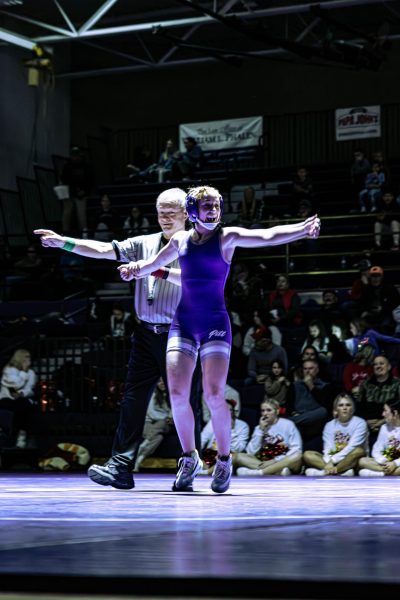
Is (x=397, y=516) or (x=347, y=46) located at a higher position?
(x=347, y=46)

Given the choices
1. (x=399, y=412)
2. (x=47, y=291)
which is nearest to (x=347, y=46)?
(x=47, y=291)

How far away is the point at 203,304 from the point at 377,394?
4.86 metres

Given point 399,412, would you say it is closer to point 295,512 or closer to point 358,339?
point 358,339

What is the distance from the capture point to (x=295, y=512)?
3668 mm

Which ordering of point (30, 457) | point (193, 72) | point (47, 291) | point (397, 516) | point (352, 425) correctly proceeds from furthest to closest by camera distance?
1. point (193, 72)
2. point (47, 291)
3. point (30, 457)
4. point (352, 425)
5. point (397, 516)

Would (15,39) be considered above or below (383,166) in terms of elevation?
above

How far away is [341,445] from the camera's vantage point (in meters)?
9.20

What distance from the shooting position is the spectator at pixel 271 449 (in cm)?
928

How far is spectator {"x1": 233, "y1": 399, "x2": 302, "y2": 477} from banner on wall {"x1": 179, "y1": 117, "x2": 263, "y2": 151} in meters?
9.79

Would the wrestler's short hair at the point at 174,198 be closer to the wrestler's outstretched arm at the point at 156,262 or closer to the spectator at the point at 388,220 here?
the wrestler's outstretched arm at the point at 156,262

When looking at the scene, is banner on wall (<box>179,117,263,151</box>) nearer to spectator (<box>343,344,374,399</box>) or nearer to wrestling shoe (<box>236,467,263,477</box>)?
spectator (<box>343,344,374,399</box>)

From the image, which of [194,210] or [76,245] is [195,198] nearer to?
[194,210]

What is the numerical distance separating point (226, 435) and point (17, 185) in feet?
46.9

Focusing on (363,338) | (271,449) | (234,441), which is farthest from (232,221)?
(271,449)
